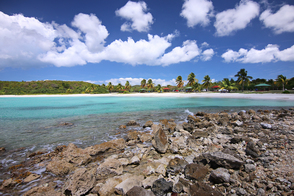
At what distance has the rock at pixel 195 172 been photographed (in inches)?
162

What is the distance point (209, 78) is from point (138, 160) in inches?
3183

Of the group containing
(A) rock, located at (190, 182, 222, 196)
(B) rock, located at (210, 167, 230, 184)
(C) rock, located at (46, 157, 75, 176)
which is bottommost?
(C) rock, located at (46, 157, 75, 176)

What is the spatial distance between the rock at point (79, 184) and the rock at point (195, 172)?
10.0ft

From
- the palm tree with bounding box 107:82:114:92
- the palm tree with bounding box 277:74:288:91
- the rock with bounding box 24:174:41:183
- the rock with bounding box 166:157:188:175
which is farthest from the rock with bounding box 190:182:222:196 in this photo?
the palm tree with bounding box 107:82:114:92

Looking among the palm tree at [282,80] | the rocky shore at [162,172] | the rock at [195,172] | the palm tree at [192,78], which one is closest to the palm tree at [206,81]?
the palm tree at [192,78]

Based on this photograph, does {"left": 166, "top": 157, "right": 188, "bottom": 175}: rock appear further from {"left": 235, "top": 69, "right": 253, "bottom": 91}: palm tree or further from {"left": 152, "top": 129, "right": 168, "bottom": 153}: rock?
{"left": 235, "top": 69, "right": 253, "bottom": 91}: palm tree

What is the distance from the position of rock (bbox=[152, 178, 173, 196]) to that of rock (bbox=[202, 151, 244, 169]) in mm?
1928

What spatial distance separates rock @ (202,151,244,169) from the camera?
4.31 m

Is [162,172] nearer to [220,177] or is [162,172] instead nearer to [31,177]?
[220,177]

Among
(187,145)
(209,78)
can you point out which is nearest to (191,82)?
(209,78)

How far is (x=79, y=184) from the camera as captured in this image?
12.7 feet

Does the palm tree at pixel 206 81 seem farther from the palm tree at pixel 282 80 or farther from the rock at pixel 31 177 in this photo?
the rock at pixel 31 177

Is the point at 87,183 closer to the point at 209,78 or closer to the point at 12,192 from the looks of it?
the point at 12,192

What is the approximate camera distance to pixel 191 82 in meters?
86.0
